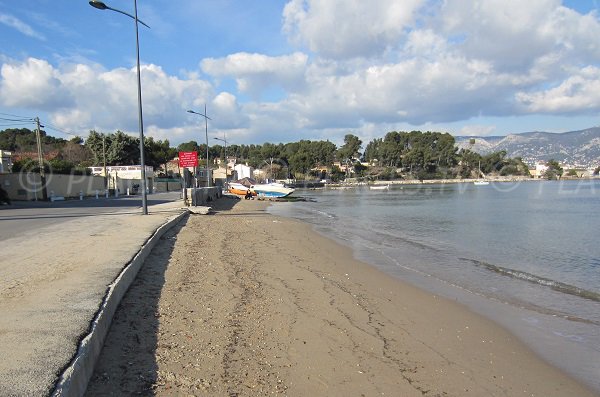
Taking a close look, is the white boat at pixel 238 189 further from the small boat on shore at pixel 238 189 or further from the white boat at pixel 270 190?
the white boat at pixel 270 190

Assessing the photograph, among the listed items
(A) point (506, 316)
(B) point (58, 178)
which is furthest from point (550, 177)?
(A) point (506, 316)

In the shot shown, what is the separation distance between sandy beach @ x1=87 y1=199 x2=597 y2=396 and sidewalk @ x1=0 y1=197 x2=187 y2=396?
1.50 ft

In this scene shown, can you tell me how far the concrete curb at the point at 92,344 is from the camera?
3.39m

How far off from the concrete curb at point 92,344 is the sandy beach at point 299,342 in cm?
14

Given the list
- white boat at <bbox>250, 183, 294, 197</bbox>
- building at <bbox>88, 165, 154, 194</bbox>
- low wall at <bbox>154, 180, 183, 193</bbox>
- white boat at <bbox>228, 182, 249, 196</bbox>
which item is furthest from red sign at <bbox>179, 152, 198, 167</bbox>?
low wall at <bbox>154, 180, 183, 193</bbox>

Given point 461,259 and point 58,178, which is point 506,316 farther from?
point 58,178

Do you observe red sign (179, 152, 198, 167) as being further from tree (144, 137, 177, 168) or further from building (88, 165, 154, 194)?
tree (144, 137, 177, 168)

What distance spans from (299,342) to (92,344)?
241 centimetres

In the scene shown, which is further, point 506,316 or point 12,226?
point 12,226

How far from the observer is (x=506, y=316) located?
26.2ft

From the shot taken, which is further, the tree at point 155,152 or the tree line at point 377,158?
the tree line at point 377,158

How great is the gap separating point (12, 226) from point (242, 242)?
7626 millimetres

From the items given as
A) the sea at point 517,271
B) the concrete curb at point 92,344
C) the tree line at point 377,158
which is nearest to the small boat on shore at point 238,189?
the sea at point 517,271

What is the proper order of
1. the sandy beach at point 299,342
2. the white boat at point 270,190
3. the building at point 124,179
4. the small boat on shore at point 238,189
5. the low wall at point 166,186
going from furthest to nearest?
the low wall at point 166,186, the small boat on shore at point 238,189, the white boat at point 270,190, the building at point 124,179, the sandy beach at point 299,342
